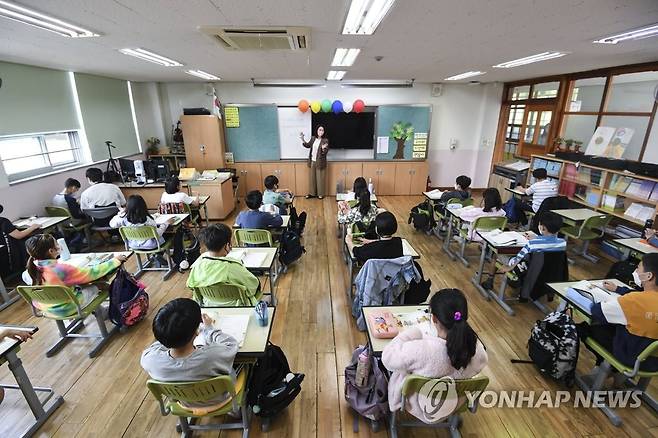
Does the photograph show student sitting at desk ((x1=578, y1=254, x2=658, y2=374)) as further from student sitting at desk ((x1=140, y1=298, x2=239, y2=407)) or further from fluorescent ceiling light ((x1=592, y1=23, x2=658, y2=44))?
student sitting at desk ((x1=140, y1=298, x2=239, y2=407))

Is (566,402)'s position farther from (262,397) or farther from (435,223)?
(435,223)

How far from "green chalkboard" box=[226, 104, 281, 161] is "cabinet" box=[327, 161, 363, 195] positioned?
60.5 inches

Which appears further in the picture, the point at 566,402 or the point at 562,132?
the point at 562,132

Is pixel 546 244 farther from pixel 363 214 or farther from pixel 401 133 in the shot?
pixel 401 133

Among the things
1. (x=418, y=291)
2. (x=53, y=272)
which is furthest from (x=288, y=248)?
(x=53, y=272)

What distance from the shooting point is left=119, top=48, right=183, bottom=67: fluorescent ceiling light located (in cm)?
373

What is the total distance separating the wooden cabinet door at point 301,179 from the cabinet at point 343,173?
61cm

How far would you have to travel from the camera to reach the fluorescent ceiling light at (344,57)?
12.7 feet

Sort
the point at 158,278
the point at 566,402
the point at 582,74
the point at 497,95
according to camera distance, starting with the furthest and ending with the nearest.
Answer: the point at 497,95
the point at 582,74
the point at 158,278
the point at 566,402

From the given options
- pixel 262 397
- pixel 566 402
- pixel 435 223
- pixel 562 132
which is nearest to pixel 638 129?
pixel 562 132

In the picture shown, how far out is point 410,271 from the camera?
2.65 meters

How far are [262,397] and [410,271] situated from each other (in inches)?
60.1

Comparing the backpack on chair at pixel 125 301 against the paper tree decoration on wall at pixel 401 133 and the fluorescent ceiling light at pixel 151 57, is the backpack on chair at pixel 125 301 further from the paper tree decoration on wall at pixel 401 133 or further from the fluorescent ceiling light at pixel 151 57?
the paper tree decoration on wall at pixel 401 133

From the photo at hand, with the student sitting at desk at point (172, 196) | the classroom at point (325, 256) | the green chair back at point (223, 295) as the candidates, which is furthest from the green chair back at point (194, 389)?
the student sitting at desk at point (172, 196)
